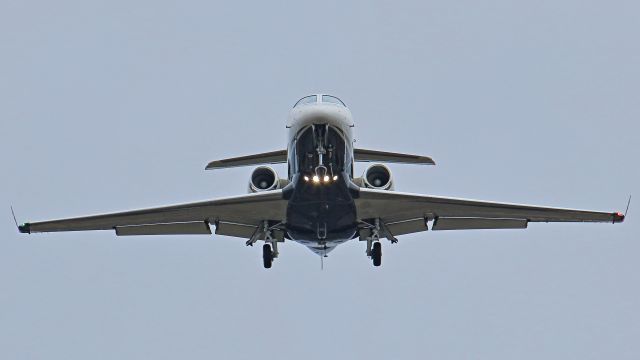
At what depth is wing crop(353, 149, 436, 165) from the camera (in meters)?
32.2

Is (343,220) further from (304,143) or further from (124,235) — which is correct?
(124,235)

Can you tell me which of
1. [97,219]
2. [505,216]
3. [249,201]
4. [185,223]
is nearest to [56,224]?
[97,219]

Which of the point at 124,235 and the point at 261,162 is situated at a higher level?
the point at 261,162

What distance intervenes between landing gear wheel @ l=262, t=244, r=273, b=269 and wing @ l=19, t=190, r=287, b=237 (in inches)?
29.5

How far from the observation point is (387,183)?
29.0 meters

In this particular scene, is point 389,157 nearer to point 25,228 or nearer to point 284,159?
point 284,159

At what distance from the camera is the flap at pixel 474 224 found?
30.8 metres

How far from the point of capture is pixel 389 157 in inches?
1276

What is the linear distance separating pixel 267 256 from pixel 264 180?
2.16 metres

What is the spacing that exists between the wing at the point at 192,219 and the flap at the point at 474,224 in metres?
4.84

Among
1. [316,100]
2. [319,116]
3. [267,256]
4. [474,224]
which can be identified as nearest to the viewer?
[319,116]

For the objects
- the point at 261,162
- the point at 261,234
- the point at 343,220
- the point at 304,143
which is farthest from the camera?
the point at 261,162

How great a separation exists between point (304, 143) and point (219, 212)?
15.1 ft

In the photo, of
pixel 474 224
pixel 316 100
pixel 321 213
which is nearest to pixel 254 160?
pixel 321 213
